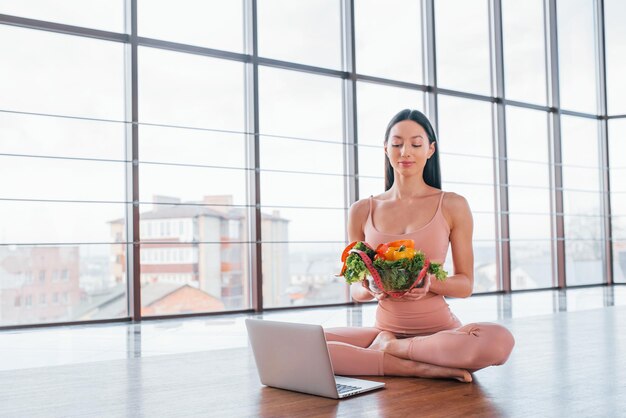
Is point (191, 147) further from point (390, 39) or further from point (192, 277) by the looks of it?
point (390, 39)

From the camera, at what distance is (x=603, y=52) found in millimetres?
8836

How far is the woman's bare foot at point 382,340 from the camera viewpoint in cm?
235

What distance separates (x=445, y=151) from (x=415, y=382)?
5294mm

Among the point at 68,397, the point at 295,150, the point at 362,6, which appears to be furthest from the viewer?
the point at 362,6

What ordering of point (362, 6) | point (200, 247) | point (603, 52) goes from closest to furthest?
1. point (200, 247)
2. point (362, 6)
3. point (603, 52)

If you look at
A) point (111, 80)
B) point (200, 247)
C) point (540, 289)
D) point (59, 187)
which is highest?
point (111, 80)

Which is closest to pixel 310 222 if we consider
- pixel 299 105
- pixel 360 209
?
pixel 299 105

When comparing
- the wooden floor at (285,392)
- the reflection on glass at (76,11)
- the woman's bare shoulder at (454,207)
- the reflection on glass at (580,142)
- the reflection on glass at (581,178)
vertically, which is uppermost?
the reflection on glass at (76,11)

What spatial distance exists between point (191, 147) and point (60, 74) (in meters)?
1.18

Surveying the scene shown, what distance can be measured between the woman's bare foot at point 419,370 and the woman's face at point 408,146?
695 mm

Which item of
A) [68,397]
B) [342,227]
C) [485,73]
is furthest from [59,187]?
[485,73]

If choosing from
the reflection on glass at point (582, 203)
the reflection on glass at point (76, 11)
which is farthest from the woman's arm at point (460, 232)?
the reflection on glass at point (582, 203)

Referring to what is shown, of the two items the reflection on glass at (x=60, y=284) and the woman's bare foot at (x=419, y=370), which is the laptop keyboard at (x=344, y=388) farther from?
the reflection on glass at (x=60, y=284)

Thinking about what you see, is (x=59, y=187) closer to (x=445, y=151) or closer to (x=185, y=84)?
(x=185, y=84)
